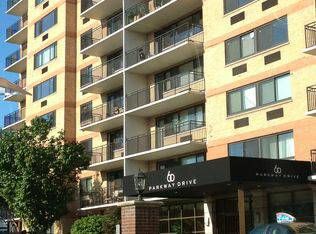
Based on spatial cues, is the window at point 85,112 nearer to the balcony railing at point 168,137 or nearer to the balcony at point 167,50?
the balcony at point 167,50

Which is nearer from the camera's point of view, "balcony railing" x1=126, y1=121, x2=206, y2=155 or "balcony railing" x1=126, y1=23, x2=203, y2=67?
"balcony railing" x1=126, y1=121, x2=206, y2=155

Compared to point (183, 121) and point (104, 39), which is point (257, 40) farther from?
point (104, 39)

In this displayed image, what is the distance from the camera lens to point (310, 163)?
26672 millimetres

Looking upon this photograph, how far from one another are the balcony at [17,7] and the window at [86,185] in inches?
829

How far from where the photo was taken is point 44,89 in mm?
52406

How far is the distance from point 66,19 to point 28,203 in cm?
1712

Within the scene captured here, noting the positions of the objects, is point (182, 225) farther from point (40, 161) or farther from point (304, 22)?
point (304, 22)

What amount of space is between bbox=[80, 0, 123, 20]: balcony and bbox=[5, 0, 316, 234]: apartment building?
0.41ft

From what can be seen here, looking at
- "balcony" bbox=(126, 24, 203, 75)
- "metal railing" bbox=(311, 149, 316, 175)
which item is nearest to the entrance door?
"metal railing" bbox=(311, 149, 316, 175)

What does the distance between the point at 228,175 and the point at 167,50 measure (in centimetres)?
1331

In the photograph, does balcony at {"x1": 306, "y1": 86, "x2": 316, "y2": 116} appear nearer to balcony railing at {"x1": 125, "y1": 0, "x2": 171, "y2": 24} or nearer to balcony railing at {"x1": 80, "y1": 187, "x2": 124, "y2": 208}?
balcony railing at {"x1": 125, "y1": 0, "x2": 171, "y2": 24}

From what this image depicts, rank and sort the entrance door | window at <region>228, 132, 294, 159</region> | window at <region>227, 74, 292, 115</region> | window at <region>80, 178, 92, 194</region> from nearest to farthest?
1. window at <region>228, 132, 294, 159</region>
2. window at <region>227, 74, 292, 115</region>
3. the entrance door
4. window at <region>80, 178, 92, 194</region>

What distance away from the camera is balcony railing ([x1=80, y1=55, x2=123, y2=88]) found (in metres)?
43.4

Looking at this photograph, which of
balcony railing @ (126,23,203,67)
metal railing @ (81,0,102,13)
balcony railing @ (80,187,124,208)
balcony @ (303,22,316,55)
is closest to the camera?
balcony @ (303,22,316,55)
